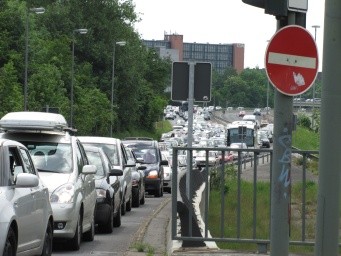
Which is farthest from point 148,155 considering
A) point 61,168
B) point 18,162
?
point 18,162

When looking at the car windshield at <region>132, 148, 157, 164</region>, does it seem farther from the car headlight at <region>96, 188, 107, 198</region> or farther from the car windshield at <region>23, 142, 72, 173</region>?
the car windshield at <region>23, 142, 72, 173</region>

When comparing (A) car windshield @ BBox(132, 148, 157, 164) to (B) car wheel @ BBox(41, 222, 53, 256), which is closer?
(B) car wheel @ BBox(41, 222, 53, 256)

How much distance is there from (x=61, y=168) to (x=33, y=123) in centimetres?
95

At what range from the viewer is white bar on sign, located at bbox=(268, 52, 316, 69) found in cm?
1086

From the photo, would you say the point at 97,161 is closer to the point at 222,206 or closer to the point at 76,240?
the point at 76,240

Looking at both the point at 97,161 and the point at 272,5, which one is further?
the point at 97,161

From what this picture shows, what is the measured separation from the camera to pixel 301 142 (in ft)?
281

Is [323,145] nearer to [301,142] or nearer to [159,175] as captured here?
[159,175]

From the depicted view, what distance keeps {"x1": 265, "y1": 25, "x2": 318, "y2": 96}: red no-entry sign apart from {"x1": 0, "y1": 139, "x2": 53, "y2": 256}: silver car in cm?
308

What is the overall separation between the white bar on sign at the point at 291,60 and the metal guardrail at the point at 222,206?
409 centimetres

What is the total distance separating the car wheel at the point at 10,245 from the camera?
481 inches

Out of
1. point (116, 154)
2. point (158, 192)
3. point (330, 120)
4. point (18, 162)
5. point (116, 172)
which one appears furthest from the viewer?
point (158, 192)

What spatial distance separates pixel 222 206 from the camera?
1541cm

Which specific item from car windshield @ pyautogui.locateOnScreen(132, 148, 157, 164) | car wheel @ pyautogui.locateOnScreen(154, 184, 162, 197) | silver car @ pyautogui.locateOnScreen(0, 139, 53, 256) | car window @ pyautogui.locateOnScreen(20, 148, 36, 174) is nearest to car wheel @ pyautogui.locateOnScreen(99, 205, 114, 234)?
silver car @ pyautogui.locateOnScreen(0, 139, 53, 256)
